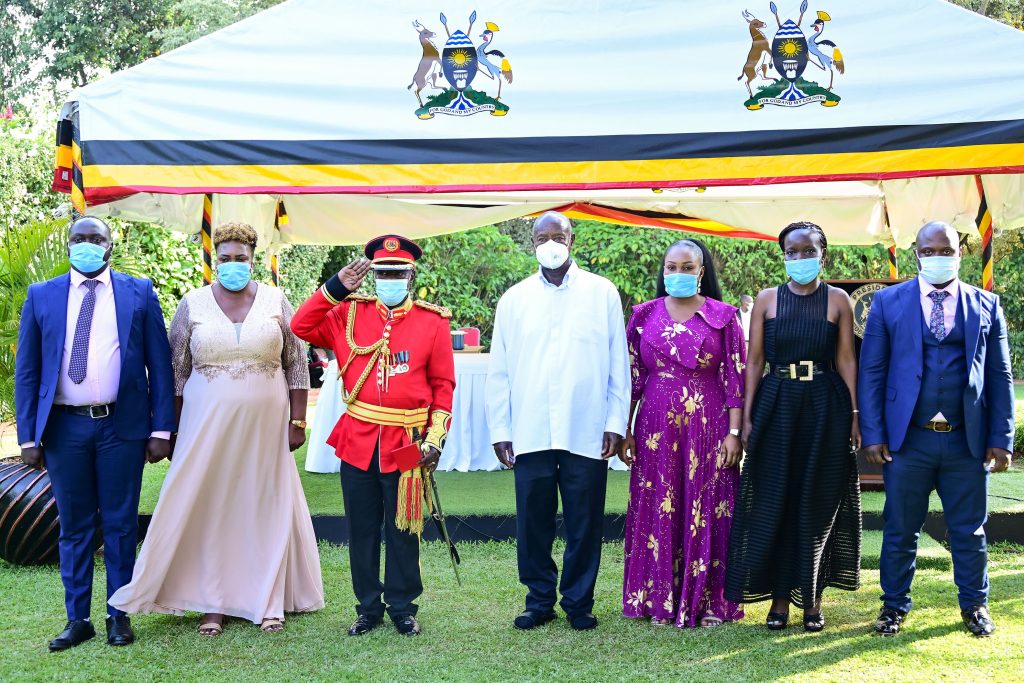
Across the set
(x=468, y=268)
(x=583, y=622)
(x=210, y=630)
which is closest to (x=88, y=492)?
(x=210, y=630)

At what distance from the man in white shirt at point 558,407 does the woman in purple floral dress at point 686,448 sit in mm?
181

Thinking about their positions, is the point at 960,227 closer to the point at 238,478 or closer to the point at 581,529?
the point at 581,529

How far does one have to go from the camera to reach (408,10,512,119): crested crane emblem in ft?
17.8

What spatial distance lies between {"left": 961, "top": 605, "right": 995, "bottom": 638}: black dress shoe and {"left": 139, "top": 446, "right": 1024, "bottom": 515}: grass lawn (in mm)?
2214

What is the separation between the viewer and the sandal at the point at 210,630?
16.1ft

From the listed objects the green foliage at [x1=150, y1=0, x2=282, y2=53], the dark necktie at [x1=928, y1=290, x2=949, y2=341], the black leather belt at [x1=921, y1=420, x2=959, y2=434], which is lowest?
the black leather belt at [x1=921, y1=420, x2=959, y2=434]

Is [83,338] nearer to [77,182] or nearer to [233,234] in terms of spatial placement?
[233,234]

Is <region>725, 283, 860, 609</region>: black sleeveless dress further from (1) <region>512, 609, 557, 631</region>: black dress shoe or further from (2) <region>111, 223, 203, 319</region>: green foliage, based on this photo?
(2) <region>111, 223, 203, 319</region>: green foliage

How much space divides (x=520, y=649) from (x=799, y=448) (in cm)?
162

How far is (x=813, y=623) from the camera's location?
485 centimetres

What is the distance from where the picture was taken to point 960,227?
25.4 ft

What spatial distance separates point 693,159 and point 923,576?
2.81 meters

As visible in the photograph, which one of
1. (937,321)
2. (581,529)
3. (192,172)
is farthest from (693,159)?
(192,172)

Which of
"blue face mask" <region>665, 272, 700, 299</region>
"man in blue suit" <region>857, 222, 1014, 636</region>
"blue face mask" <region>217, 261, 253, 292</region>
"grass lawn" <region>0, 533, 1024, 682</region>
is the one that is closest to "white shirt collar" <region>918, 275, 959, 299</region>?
"man in blue suit" <region>857, 222, 1014, 636</region>
